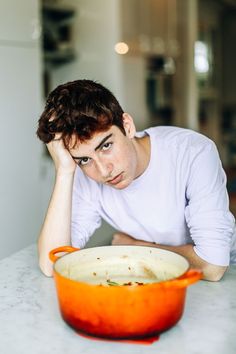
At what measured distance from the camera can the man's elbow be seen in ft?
3.94

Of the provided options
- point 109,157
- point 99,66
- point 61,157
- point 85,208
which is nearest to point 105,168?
point 109,157

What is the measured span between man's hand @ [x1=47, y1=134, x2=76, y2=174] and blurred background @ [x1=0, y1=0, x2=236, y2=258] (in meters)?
1.33

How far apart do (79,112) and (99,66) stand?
255cm

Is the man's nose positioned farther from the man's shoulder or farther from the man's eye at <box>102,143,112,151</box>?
the man's shoulder

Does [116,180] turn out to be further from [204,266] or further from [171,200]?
[204,266]

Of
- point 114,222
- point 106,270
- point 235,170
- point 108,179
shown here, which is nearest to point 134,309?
point 106,270

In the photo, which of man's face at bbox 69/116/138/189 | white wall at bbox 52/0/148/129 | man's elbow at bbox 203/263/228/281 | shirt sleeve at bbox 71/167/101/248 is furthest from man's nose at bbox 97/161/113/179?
white wall at bbox 52/0/148/129

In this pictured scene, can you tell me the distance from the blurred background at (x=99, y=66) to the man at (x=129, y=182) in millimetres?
1284

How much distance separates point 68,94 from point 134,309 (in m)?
0.68

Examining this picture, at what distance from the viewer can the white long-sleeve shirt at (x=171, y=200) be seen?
4.31 ft

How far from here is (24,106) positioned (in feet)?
9.23

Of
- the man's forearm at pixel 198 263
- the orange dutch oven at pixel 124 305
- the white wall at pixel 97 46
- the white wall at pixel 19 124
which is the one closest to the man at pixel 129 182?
the man's forearm at pixel 198 263

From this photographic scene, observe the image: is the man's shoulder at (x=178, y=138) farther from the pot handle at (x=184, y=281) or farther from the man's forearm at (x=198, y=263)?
the pot handle at (x=184, y=281)

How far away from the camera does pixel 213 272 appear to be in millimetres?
1211
